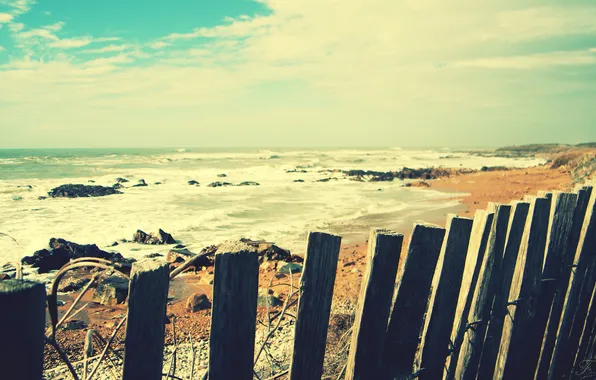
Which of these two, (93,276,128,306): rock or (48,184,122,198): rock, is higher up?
(48,184,122,198): rock

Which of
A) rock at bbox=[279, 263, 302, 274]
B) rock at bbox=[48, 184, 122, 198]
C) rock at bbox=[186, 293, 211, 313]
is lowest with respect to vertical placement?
rock at bbox=[186, 293, 211, 313]

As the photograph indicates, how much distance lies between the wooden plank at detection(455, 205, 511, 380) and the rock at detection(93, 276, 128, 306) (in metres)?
6.00

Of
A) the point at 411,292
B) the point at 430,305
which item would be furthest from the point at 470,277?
the point at 411,292

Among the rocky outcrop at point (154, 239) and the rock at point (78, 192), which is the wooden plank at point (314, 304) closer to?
the rocky outcrop at point (154, 239)

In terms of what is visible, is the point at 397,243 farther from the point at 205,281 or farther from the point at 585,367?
the point at 205,281

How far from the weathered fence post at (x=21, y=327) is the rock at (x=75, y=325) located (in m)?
5.06

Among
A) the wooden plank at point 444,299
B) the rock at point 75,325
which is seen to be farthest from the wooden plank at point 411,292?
the rock at point 75,325

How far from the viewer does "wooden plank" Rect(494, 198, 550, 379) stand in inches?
85.3

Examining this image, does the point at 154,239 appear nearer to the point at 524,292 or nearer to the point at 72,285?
the point at 72,285

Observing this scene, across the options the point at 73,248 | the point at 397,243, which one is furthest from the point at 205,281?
the point at 397,243

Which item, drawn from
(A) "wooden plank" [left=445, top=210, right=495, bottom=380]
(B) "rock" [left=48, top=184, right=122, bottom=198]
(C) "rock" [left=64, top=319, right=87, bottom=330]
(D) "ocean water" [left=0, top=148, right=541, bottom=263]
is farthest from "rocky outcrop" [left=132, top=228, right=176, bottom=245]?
(B) "rock" [left=48, top=184, right=122, bottom=198]

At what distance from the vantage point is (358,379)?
5.11 feet

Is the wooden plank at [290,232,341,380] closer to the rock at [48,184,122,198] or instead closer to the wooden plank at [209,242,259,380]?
the wooden plank at [209,242,259,380]

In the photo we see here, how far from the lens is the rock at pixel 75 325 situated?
5337mm
